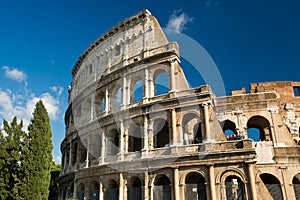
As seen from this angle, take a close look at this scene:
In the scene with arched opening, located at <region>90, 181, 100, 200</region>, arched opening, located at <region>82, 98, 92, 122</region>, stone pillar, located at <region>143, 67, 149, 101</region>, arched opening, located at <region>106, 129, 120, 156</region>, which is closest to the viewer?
stone pillar, located at <region>143, 67, 149, 101</region>

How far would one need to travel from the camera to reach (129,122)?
69.2 ft

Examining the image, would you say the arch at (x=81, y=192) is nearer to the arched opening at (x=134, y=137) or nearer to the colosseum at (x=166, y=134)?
the colosseum at (x=166, y=134)

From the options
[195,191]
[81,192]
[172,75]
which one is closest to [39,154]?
[81,192]

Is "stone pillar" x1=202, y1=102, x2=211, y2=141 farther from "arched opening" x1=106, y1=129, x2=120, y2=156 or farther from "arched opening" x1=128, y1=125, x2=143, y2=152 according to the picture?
"arched opening" x1=106, y1=129, x2=120, y2=156

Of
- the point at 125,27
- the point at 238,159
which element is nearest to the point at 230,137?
the point at 238,159

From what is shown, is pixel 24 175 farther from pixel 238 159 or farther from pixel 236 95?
pixel 236 95

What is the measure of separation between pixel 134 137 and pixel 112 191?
4558 millimetres

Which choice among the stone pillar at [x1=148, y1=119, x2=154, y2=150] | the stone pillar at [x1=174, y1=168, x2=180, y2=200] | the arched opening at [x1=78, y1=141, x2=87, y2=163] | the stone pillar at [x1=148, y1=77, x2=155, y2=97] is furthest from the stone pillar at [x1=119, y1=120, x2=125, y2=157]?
the arched opening at [x1=78, y1=141, x2=87, y2=163]

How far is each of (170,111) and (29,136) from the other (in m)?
10.3

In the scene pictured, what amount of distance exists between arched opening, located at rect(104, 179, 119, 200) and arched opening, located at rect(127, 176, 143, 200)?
1.10 m

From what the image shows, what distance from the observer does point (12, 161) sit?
739 inches

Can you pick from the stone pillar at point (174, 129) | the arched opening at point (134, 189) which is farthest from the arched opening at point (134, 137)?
the stone pillar at point (174, 129)

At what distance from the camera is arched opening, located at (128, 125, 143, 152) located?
69.8 feet

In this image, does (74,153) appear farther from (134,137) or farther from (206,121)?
(206,121)
